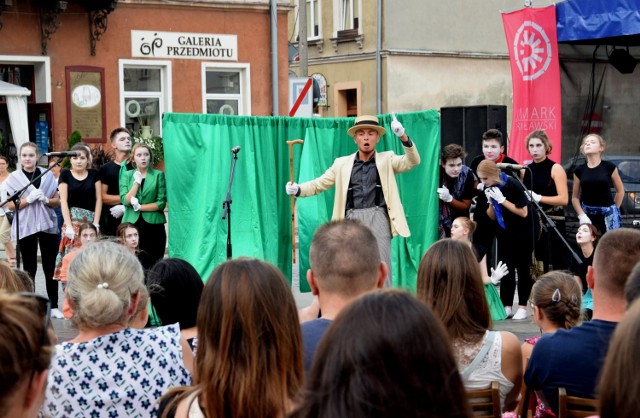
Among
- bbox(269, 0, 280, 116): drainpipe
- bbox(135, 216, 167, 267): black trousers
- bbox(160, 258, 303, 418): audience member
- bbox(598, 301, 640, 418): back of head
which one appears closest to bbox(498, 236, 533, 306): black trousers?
bbox(135, 216, 167, 267): black trousers

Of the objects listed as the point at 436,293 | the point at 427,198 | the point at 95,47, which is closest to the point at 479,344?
the point at 436,293

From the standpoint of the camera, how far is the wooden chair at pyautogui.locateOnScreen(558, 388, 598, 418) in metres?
3.51

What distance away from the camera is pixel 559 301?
462 centimetres

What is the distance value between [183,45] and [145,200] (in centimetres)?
989

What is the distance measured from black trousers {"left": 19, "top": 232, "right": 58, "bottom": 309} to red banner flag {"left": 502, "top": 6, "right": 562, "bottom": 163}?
7092mm

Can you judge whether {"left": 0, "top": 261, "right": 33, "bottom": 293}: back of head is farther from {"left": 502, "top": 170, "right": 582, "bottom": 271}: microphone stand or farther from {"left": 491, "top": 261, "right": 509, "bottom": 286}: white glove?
{"left": 502, "top": 170, "right": 582, "bottom": 271}: microphone stand

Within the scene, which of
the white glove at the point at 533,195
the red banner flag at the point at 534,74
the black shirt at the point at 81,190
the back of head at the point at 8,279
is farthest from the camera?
the red banner flag at the point at 534,74

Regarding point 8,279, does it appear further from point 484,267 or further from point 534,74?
point 534,74

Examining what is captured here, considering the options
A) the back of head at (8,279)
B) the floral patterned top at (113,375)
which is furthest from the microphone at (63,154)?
the floral patterned top at (113,375)

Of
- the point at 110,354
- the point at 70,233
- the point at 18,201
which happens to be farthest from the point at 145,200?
the point at 110,354

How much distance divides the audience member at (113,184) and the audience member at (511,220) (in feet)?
11.6

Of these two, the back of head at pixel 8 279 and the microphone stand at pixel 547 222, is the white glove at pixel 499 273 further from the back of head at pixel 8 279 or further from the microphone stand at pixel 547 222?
the back of head at pixel 8 279

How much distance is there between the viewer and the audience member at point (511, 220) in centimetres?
954

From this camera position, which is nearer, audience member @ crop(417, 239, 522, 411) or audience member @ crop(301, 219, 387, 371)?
audience member @ crop(301, 219, 387, 371)
